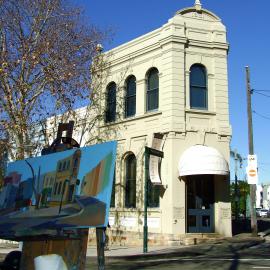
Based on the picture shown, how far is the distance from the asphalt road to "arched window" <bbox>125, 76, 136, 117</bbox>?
8.20 m

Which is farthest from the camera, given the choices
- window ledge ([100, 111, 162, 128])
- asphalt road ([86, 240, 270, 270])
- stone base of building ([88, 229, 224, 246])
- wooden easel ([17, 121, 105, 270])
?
window ledge ([100, 111, 162, 128])

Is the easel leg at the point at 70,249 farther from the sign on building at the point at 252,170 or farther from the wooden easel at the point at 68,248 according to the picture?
the sign on building at the point at 252,170

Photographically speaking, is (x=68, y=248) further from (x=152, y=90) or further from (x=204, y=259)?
(x=152, y=90)

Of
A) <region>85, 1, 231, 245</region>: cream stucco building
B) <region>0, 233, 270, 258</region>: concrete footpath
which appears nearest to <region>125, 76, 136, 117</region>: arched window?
<region>85, 1, 231, 245</region>: cream stucco building

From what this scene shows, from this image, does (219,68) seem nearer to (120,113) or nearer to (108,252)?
(120,113)

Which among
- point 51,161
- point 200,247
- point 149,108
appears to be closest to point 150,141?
point 149,108

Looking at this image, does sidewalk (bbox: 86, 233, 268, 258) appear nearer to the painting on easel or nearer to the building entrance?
the building entrance

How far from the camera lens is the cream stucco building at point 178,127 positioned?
21.4 metres

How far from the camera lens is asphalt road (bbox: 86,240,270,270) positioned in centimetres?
1423

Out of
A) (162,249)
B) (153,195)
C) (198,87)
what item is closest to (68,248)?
(162,249)

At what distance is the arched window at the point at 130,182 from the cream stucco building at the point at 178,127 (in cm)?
5

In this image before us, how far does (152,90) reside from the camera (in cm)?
2367

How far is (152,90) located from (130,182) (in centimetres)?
483

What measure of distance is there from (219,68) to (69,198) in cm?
1800
